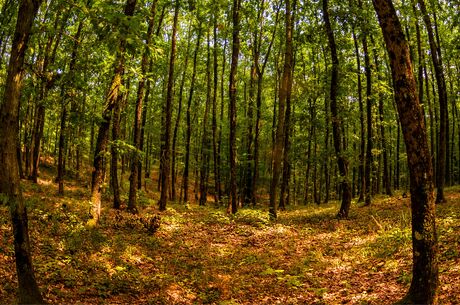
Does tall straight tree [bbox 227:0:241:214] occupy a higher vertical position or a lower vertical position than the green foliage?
higher

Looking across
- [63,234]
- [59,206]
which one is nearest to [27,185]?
[59,206]

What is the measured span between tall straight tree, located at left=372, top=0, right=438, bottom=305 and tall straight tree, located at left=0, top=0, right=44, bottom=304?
674 cm

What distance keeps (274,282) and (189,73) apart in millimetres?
28131

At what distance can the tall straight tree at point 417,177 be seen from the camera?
6109 millimetres

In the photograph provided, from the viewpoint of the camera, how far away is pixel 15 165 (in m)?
6.40

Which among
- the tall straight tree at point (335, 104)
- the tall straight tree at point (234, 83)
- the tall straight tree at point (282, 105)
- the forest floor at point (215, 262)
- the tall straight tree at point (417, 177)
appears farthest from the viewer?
the tall straight tree at point (234, 83)

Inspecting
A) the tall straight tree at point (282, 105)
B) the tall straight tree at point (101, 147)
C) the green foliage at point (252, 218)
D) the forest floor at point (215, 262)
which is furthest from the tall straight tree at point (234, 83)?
the tall straight tree at point (101, 147)

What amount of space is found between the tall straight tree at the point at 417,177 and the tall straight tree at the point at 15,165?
674 centimetres

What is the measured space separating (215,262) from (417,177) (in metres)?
7.38

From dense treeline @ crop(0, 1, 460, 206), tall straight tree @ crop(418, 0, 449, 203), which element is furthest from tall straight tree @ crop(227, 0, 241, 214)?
tall straight tree @ crop(418, 0, 449, 203)

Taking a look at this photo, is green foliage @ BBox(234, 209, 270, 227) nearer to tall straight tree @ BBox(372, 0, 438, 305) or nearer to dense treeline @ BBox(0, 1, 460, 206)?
dense treeline @ BBox(0, 1, 460, 206)

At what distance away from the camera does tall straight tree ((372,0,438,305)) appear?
20.0ft

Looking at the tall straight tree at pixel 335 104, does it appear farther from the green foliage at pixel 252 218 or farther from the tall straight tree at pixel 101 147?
the tall straight tree at pixel 101 147

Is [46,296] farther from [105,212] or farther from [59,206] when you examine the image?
[105,212]
